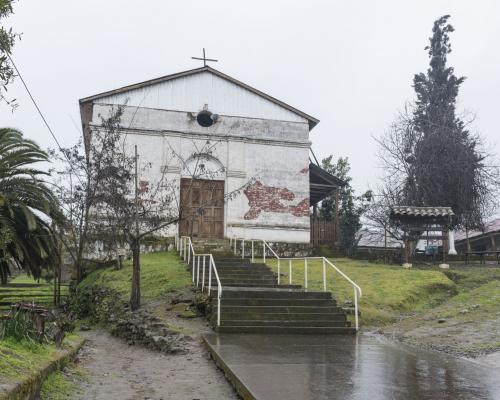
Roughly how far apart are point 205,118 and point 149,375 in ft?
53.5

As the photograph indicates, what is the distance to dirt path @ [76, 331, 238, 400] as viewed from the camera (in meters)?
6.30

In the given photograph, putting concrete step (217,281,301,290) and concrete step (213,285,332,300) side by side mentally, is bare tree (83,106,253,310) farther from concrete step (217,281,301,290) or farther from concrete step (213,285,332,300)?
concrete step (213,285,332,300)

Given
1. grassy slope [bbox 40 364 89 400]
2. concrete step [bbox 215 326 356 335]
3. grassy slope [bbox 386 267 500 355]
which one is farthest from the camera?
concrete step [bbox 215 326 356 335]

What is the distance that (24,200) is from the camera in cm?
1753

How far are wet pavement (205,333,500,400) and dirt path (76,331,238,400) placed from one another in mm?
283

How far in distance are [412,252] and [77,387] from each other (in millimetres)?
19848

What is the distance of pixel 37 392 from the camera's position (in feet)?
16.5

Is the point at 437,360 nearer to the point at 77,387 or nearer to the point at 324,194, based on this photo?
the point at 77,387

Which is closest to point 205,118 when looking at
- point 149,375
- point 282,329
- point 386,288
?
point 386,288

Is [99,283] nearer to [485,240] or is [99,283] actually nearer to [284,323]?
[284,323]

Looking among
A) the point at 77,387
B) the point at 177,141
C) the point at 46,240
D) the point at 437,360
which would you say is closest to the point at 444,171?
the point at 177,141

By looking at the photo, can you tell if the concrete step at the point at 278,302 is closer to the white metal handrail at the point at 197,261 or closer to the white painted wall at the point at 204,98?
the white metal handrail at the point at 197,261

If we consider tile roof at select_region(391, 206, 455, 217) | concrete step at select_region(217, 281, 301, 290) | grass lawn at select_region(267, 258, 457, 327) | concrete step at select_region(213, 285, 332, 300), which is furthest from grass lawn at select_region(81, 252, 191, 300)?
tile roof at select_region(391, 206, 455, 217)

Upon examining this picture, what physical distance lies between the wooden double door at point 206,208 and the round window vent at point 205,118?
101 inches
